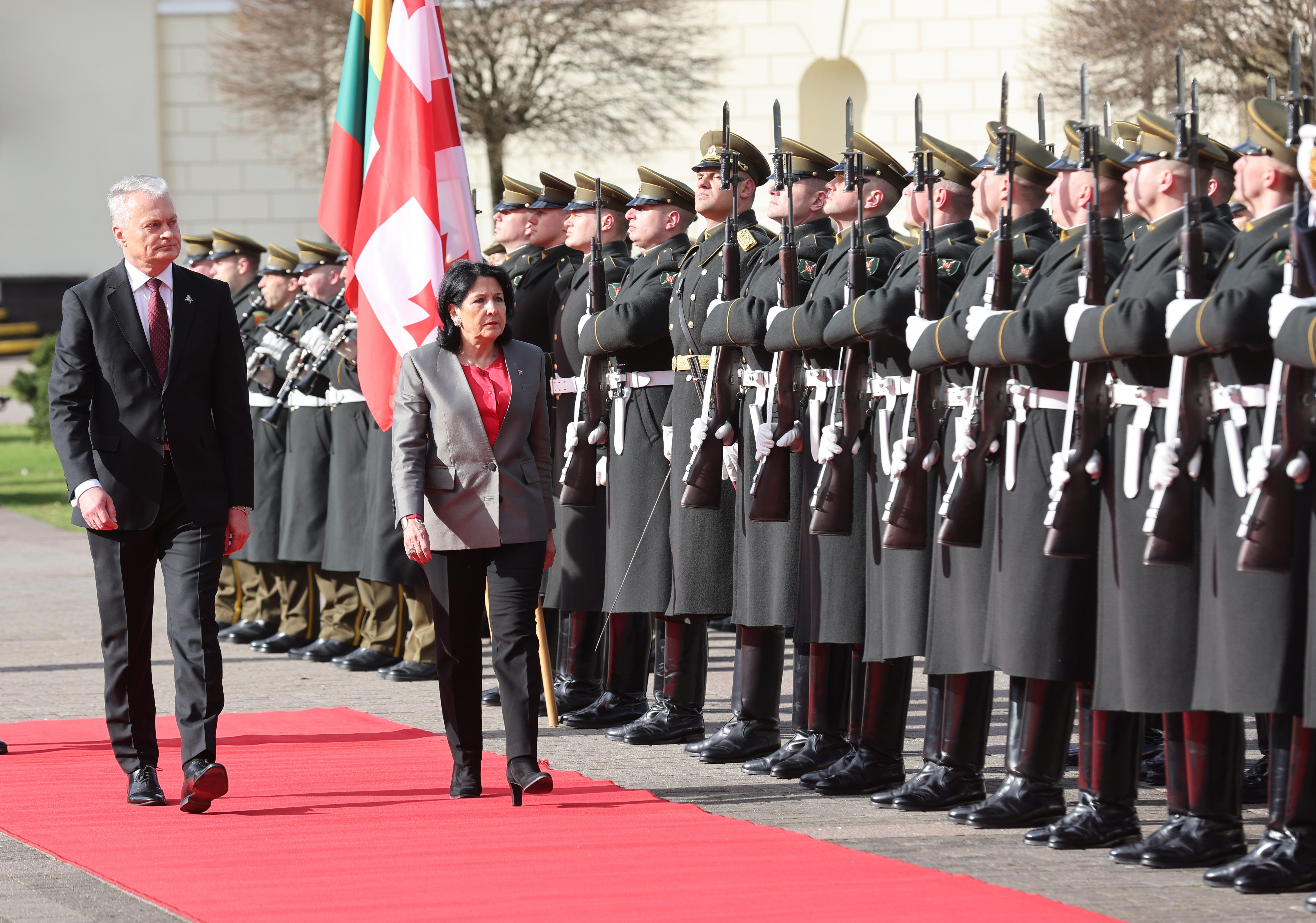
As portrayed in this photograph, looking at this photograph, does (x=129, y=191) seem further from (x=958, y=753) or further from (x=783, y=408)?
(x=958, y=753)

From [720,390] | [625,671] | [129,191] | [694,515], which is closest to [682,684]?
[625,671]

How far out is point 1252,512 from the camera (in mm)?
4824

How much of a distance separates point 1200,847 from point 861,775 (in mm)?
1395

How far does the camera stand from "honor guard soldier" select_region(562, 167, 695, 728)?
753 centimetres

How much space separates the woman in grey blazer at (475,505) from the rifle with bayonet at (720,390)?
0.87 metres

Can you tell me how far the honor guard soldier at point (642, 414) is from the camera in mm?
7531

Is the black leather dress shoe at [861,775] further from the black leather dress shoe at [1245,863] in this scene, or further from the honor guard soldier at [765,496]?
the black leather dress shoe at [1245,863]

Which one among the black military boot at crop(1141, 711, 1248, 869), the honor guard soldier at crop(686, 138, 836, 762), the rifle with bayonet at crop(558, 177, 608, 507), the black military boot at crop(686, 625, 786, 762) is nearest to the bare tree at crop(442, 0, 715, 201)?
the rifle with bayonet at crop(558, 177, 608, 507)

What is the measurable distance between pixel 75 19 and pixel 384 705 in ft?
76.9

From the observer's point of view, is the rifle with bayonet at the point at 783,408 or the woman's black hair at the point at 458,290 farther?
the rifle with bayonet at the point at 783,408

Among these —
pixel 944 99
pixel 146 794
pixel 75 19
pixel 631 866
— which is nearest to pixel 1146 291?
pixel 631 866

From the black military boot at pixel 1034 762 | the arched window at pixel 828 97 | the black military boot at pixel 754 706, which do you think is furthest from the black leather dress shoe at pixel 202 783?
the arched window at pixel 828 97

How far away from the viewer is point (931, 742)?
6164 millimetres

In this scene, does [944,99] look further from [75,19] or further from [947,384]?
[947,384]
